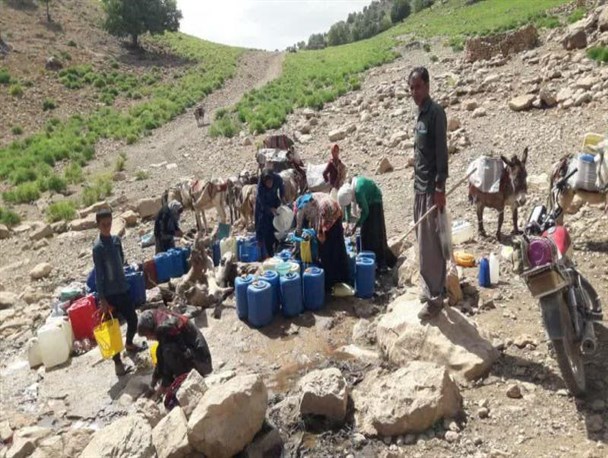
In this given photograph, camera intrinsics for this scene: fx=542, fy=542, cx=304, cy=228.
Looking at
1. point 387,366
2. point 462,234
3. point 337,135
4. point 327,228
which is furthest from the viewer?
point 337,135

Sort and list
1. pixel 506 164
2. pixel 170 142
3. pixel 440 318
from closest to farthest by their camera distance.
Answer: pixel 440 318, pixel 506 164, pixel 170 142

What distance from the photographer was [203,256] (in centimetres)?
743

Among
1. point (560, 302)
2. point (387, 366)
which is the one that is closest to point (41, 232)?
point (387, 366)

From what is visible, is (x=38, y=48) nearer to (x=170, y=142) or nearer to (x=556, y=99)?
(x=170, y=142)

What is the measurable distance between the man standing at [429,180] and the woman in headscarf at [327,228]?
1902mm

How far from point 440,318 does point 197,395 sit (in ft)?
7.21

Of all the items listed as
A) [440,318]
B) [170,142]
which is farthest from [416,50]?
[440,318]

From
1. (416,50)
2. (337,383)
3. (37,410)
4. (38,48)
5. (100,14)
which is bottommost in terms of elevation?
Answer: (37,410)

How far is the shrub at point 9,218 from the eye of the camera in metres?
12.6

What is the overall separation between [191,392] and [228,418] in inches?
19.9

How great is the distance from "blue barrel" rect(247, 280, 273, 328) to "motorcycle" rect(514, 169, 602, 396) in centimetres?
316

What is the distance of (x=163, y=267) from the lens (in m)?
7.93

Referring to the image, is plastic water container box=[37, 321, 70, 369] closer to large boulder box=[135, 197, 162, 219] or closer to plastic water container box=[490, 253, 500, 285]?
plastic water container box=[490, 253, 500, 285]

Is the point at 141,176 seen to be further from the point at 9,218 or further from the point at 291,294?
the point at 291,294
